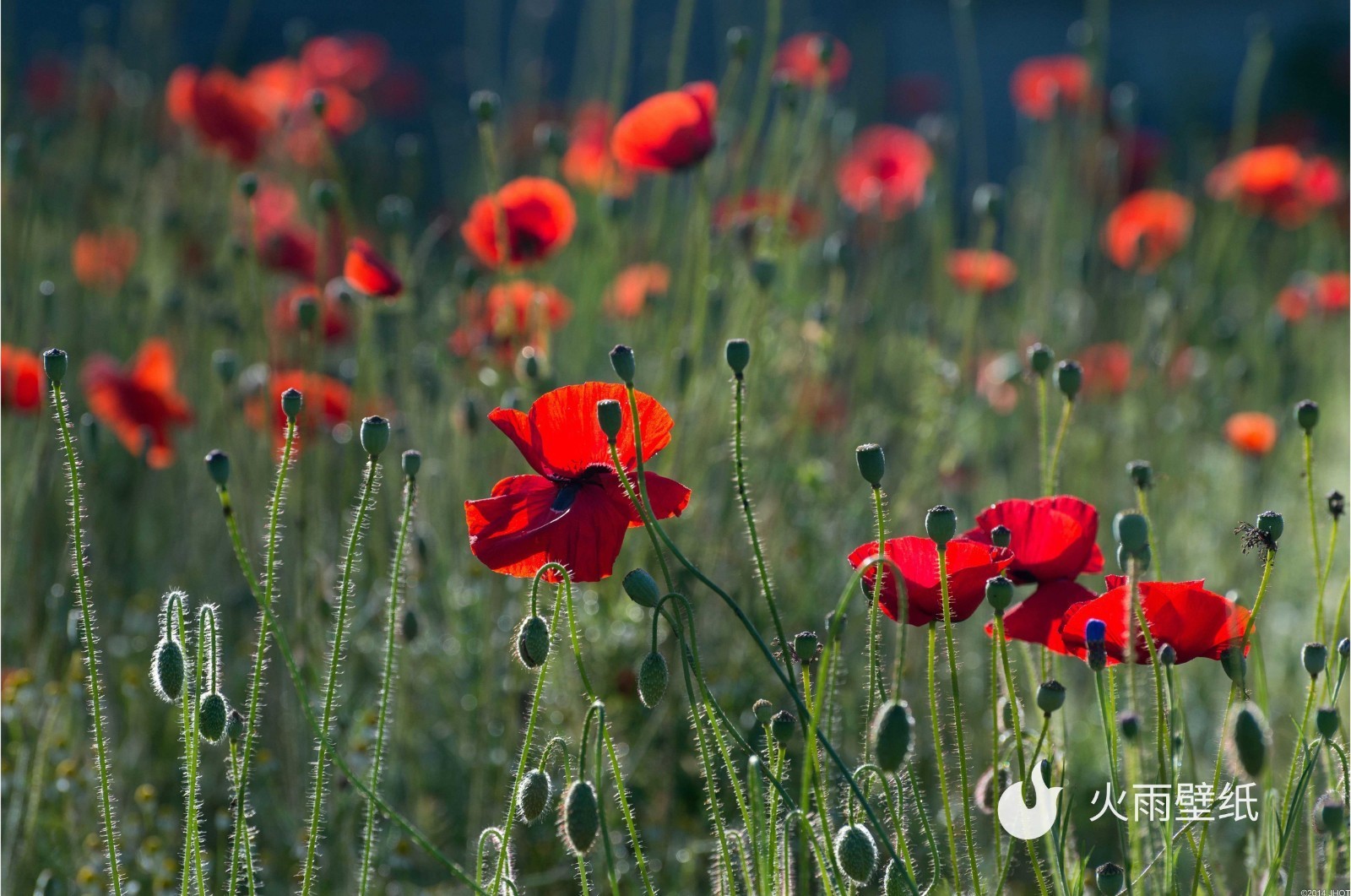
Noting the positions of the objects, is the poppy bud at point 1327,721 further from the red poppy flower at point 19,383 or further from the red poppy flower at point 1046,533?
the red poppy flower at point 19,383

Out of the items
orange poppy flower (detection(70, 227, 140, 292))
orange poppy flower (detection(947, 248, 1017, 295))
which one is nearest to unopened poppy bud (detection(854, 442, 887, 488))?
orange poppy flower (detection(947, 248, 1017, 295))

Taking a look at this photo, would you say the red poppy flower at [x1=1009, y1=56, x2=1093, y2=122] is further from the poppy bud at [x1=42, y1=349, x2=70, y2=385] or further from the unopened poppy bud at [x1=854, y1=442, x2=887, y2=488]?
the poppy bud at [x1=42, y1=349, x2=70, y2=385]

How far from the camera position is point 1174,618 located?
1.13 meters

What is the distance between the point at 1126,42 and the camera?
10008 mm

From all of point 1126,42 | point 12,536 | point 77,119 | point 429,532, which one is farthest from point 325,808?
point 1126,42

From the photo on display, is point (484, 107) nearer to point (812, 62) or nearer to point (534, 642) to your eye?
point (534, 642)

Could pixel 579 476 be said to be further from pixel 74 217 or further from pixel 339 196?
pixel 74 217

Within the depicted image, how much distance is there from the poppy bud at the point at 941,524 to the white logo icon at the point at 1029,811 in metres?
0.23

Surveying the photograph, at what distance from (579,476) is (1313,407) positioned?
0.65 m

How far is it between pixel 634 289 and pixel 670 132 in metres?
0.76

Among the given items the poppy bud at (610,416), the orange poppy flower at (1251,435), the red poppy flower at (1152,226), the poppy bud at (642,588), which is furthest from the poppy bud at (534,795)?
the red poppy flower at (1152,226)

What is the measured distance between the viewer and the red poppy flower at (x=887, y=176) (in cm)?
338

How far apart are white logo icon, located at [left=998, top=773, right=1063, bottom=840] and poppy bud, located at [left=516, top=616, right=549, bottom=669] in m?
0.38

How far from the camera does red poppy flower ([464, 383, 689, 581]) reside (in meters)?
1.19
